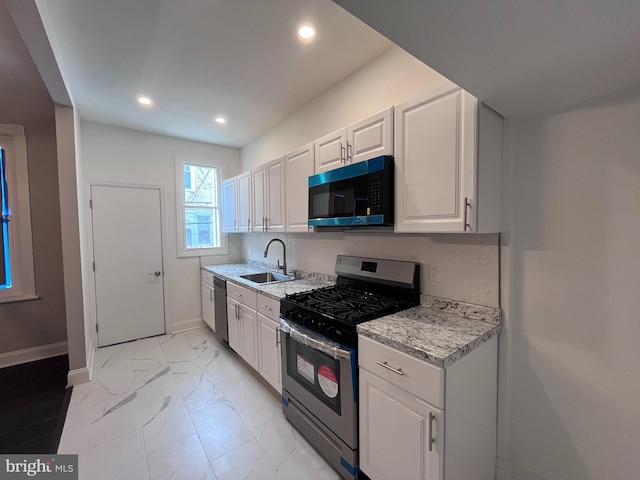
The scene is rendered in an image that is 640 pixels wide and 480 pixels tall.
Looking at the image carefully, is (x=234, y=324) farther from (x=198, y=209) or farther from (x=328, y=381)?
(x=198, y=209)

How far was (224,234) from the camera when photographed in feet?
14.2

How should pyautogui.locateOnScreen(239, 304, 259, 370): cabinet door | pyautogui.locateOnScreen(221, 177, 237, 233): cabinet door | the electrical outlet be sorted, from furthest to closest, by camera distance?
1. pyautogui.locateOnScreen(221, 177, 237, 233): cabinet door
2. pyautogui.locateOnScreen(239, 304, 259, 370): cabinet door
3. the electrical outlet

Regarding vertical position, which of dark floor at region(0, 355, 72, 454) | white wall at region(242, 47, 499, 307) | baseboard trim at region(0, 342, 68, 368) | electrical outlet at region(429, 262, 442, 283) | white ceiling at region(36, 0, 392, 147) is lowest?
dark floor at region(0, 355, 72, 454)

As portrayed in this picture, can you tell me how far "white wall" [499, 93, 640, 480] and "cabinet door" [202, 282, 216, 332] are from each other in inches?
124

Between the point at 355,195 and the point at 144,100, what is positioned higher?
the point at 144,100

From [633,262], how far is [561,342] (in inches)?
19.2

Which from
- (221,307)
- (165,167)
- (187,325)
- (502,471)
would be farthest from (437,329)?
(165,167)

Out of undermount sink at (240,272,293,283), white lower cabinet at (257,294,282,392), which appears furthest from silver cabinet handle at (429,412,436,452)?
undermount sink at (240,272,293,283)

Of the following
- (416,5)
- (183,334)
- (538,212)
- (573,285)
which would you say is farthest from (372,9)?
(183,334)

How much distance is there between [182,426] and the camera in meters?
2.08

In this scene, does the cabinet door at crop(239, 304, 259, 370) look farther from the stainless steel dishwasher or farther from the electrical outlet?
the electrical outlet

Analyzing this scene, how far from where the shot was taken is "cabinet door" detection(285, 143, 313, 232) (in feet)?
7.86

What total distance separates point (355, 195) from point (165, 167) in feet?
10.3

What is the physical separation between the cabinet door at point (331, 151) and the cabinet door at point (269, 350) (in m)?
1.33
